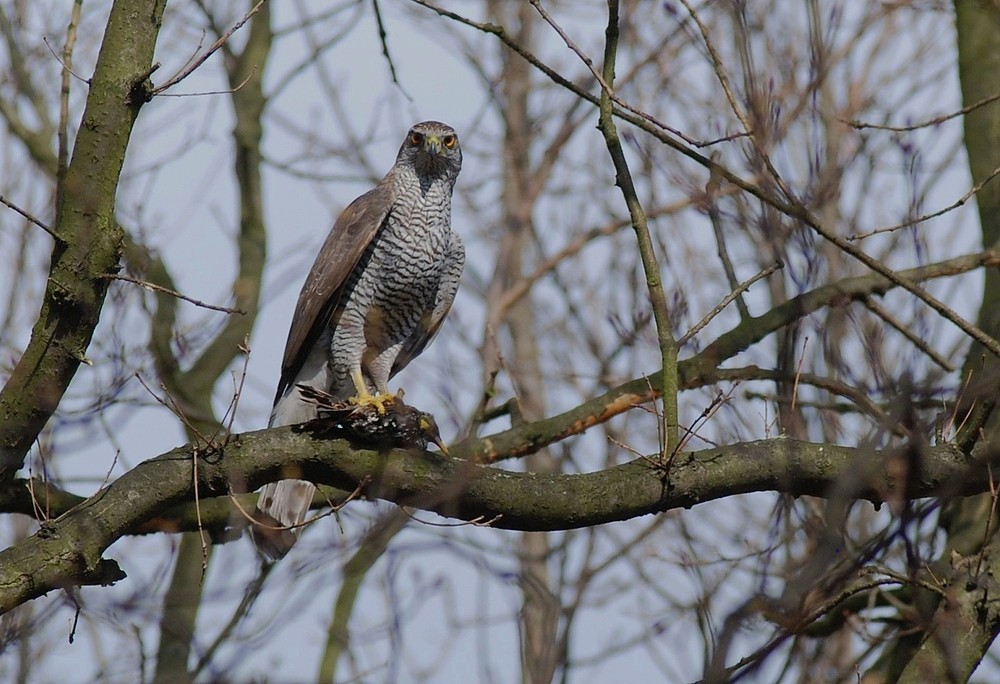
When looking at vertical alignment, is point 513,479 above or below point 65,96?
below

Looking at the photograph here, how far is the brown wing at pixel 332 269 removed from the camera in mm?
5098

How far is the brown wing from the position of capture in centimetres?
510

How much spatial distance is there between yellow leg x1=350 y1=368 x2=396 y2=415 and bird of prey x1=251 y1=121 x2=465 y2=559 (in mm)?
12

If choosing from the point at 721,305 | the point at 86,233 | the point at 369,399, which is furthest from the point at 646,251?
the point at 86,233

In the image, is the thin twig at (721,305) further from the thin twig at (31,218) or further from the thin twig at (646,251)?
the thin twig at (31,218)

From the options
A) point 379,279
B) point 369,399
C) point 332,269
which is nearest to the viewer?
point 369,399

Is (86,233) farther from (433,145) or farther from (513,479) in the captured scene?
(433,145)

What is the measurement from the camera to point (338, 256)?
5133 millimetres

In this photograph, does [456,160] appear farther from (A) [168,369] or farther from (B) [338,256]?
(A) [168,369]

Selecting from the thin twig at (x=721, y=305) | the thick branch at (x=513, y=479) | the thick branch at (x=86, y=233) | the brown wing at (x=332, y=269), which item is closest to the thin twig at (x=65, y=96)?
the thick branch at (x=86, y=233)

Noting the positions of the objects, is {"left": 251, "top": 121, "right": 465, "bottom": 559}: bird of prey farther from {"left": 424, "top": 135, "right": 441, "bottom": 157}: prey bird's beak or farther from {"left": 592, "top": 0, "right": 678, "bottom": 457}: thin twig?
{"left": 592, "top": 0, "right": 678, "bottom": 457}: thin twig

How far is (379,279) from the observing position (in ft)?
17.1

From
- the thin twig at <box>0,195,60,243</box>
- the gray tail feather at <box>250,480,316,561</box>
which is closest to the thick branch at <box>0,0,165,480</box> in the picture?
the thin twig at <box>0,195,60,243</box>

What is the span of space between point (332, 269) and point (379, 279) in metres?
0.23
